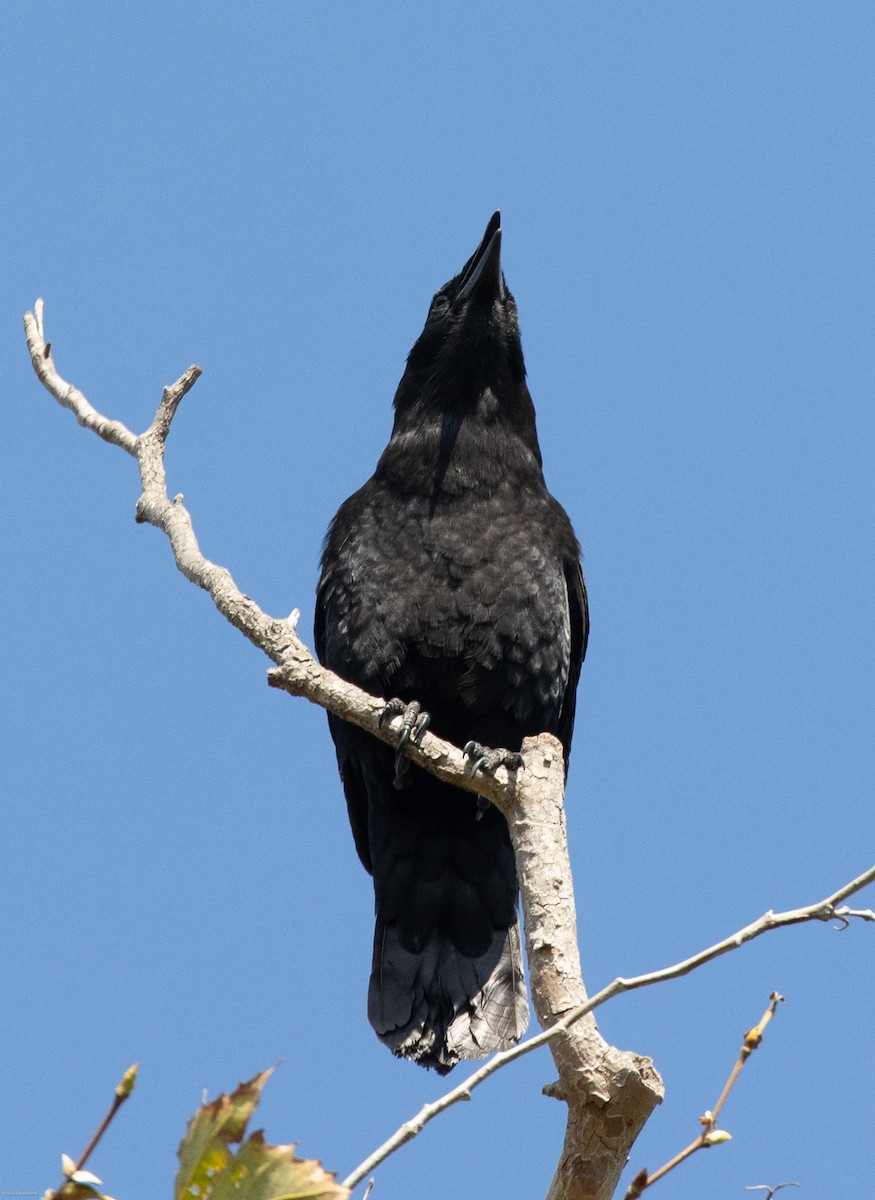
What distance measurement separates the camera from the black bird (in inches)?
239

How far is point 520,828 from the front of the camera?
4312mm

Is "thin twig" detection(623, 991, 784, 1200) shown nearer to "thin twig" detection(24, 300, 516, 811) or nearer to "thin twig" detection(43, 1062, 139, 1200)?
"thin twig" detection(43, 1062, 139, 1200)

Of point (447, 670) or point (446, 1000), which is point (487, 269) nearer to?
point (447, 670)

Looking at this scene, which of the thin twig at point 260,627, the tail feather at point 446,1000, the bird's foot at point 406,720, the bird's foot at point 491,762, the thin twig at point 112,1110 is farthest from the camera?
the tail feather at point 446,1000

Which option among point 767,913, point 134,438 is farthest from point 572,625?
point 767,913

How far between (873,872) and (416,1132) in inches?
37.0

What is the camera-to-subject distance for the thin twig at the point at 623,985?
2365 millimetres

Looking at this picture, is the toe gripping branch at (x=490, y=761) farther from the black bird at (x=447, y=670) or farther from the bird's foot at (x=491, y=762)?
the black bird at (x=447, y=670)

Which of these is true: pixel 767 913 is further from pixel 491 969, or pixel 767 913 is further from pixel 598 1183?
pixel 491 969

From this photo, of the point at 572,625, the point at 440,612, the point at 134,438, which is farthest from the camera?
the point at 572,625

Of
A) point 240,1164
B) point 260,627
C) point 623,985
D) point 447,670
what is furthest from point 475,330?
point 240,1164

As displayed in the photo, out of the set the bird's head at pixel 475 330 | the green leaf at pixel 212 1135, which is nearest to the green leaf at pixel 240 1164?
the green leaf at pixel 212 1135

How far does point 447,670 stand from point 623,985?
3546mm

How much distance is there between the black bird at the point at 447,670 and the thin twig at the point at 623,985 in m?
3.15
